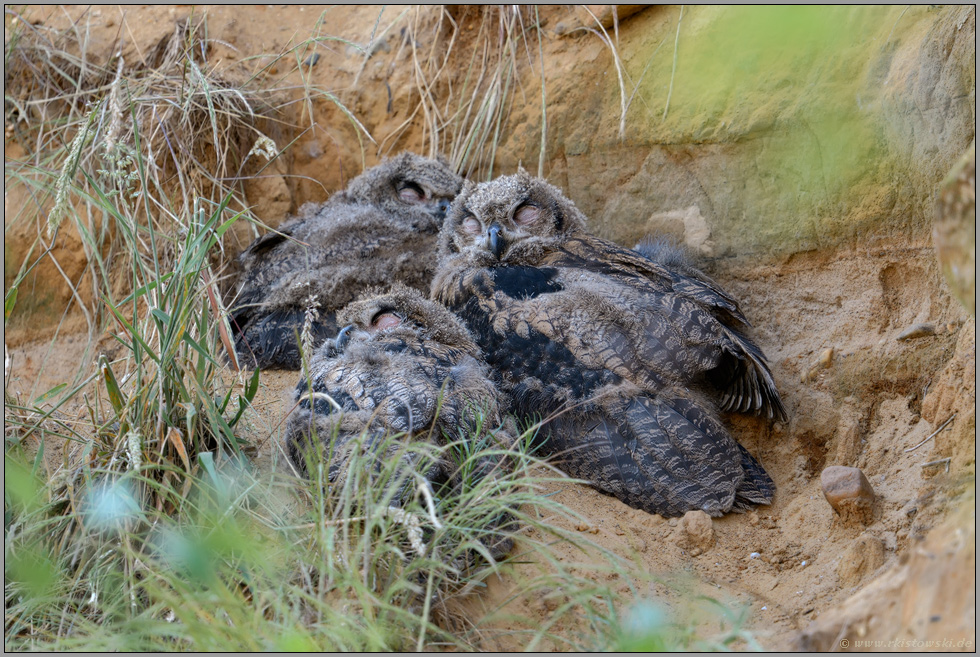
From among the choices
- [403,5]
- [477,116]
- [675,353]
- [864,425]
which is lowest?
[864,425]

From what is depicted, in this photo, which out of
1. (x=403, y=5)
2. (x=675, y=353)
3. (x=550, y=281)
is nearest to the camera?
(x=675, y=353)

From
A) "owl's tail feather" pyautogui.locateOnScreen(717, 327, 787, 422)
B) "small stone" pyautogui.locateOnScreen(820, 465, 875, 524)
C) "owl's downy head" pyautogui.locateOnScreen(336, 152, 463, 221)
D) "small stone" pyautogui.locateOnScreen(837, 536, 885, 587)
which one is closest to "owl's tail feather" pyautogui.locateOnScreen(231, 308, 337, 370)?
"owl's downy head" pyautogui.locateOnScreen(336, 152, 463, 221)

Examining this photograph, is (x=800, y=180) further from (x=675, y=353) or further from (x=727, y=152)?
(x=675, y=353)

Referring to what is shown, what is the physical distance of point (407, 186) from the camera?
5047mm

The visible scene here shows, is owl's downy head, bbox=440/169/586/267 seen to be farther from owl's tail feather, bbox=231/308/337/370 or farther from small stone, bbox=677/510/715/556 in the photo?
small stone, bbox=677/510/715/556

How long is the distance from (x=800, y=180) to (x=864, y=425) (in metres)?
1.30

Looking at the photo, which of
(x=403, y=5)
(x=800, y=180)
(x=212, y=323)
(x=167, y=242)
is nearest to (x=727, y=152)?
(x=800, y=180)

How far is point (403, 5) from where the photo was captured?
5523 millimetres

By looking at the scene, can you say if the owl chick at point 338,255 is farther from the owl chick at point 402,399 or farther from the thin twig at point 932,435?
the thin twig at point 932,435

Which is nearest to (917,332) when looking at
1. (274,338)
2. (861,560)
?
(861,560)

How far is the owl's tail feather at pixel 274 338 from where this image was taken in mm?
4355

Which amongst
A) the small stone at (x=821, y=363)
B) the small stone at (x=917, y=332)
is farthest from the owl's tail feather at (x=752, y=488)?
the small stone at (x=917, y=332)

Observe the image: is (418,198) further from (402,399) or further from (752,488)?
(752,488)

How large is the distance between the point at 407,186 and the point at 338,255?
0.76m
